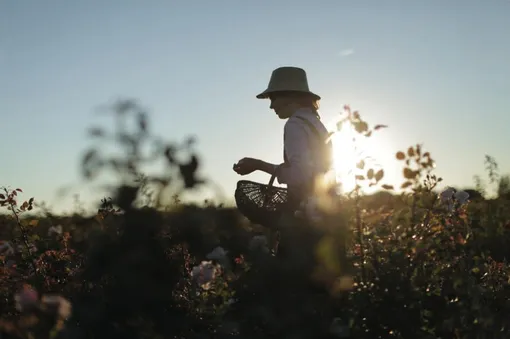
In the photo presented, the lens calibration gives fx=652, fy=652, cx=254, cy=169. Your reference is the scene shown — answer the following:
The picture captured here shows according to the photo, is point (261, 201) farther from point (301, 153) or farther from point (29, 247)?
point (29, 247)

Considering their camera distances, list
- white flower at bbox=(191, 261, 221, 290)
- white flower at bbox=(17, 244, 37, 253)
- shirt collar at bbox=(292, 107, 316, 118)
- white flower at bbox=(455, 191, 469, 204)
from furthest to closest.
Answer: white flower at bbox=(17, 244, 37, 253), white flower at bbox=(455, 191, 469, 204), shirt collar at bbox=(292, 107, 316, 118), white flower at bbox=(191, 261, 221, 290)

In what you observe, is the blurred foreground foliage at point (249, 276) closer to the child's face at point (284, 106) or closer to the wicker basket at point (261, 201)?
the wicker basket at point (261, 201)

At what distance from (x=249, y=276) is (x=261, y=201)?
3.18ft

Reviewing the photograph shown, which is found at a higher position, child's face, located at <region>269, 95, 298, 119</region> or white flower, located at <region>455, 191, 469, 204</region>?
child's face, located at <region>269, 95, 298, 119</region>

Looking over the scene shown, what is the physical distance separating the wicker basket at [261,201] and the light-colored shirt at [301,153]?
0.09 meters

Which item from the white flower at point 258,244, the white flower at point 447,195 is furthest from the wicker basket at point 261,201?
the white flower at point 447,195

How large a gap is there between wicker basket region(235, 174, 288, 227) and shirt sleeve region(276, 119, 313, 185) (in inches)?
3.8

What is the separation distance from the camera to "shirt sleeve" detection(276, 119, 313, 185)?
13.3ft

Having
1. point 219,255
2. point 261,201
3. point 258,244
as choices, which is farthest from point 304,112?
point 219,255

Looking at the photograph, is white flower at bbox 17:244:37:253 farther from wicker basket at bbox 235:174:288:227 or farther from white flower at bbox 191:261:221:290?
white flower at bbox 191:261:221:290

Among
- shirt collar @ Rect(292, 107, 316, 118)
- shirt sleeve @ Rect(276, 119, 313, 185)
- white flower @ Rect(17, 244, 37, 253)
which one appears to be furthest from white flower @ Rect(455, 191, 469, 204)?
white flower @ Rect(17, 244, 37, 253)

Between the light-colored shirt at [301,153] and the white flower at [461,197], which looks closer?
the light-colored shirt at [301,153]

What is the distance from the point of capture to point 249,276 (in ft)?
10.6

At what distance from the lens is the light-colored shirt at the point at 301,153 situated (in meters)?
4.05
